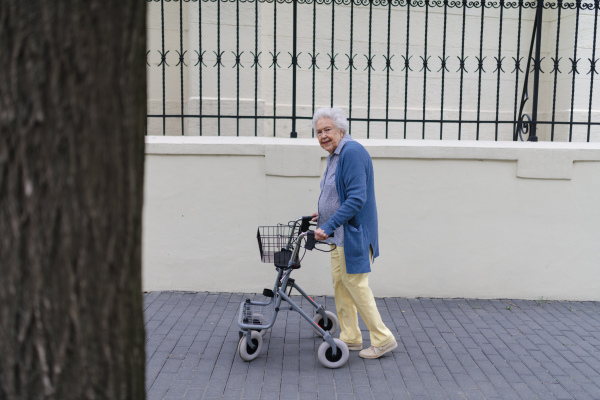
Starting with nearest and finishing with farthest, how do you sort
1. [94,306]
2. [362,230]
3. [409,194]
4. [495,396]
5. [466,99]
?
1. [94,306]
2. [495,396]
3. [362,230]
4. [409,194]
5. [466,99]

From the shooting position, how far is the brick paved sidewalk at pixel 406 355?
150 inches

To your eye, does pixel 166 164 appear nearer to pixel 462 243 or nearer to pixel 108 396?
pixel 462 243

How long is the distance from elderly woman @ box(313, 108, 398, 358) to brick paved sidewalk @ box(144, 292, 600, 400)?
1.14 ft

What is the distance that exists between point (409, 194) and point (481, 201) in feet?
2.33

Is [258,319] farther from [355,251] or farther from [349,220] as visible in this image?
[349,220]

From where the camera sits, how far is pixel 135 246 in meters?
1.52

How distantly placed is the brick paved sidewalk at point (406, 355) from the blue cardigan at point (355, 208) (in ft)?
2.63

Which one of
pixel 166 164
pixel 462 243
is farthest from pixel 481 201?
pixel 166 164

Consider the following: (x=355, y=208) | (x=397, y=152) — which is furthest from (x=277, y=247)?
(x=397, y=152)

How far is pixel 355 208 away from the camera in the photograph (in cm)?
395

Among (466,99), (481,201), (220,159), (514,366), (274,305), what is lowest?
(514,366)

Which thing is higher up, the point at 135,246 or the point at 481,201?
the point at 135,246

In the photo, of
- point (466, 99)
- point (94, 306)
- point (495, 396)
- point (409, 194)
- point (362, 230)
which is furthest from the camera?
point (466, 99)

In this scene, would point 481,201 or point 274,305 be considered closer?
point 274,305
